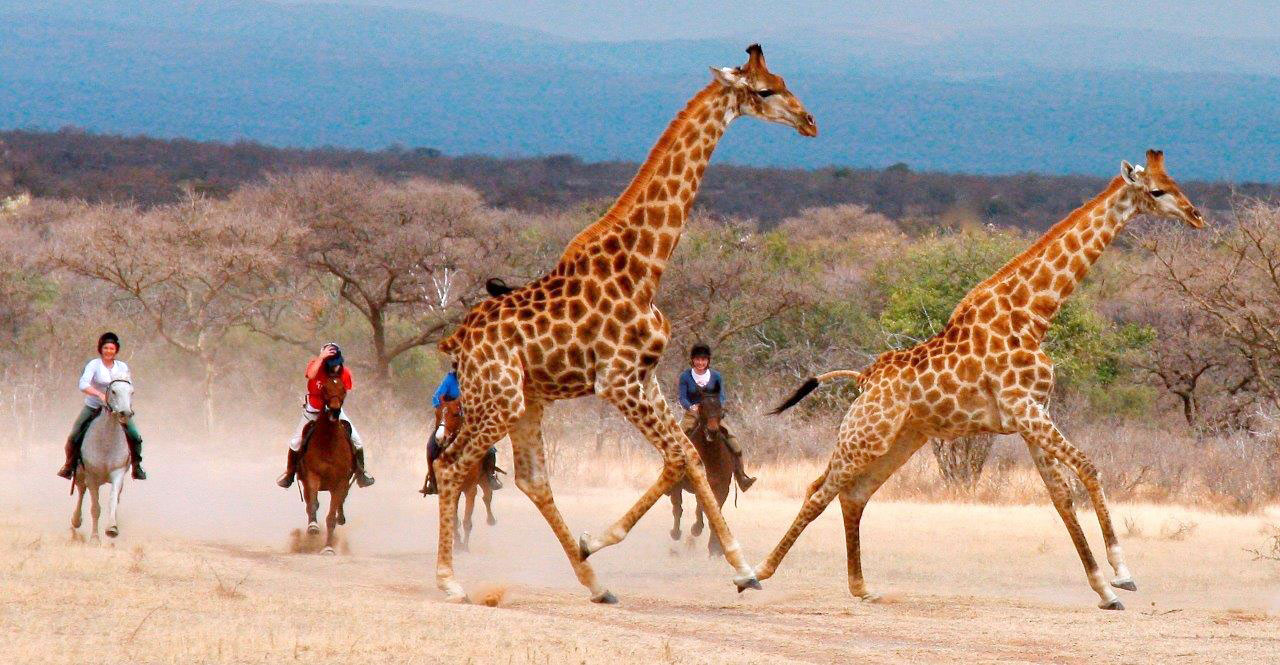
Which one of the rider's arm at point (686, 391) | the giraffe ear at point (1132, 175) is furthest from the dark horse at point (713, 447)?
the giraffe ear at point (1132, 175)

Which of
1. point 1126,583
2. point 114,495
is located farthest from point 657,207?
point 114,495

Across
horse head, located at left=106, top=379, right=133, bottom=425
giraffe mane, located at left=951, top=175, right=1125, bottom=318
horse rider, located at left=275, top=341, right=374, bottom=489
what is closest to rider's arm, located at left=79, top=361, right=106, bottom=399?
horse head, located at left=106, top=379, right=133, bottom=425

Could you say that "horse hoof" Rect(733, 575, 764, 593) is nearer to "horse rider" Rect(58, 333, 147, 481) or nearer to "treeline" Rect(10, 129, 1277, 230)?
"horse rider" Rect(58, 333, 147, 481)

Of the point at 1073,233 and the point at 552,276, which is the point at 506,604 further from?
the point at 1073,233

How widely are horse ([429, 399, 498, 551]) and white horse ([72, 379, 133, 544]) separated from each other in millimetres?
2518

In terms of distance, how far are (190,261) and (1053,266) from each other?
2019cm

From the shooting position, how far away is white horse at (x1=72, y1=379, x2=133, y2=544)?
15.2 metres

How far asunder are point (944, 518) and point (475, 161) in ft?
303

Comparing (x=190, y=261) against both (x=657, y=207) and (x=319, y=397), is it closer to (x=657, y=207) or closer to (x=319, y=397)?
(x=319, y=397)

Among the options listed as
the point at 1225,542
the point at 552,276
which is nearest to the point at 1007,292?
the point at 552,276

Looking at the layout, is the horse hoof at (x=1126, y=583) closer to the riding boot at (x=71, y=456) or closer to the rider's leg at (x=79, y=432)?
the rider's leg at (x=79, y=432)

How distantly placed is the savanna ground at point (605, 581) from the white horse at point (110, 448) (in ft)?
1.49

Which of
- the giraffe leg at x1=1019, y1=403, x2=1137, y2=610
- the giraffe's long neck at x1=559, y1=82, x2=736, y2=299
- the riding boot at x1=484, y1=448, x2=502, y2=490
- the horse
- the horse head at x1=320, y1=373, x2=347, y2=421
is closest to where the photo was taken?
the giraffe's long neck at x1=559, y1=82, x2=736, y2=299

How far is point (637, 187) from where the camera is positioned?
41.1 ft
